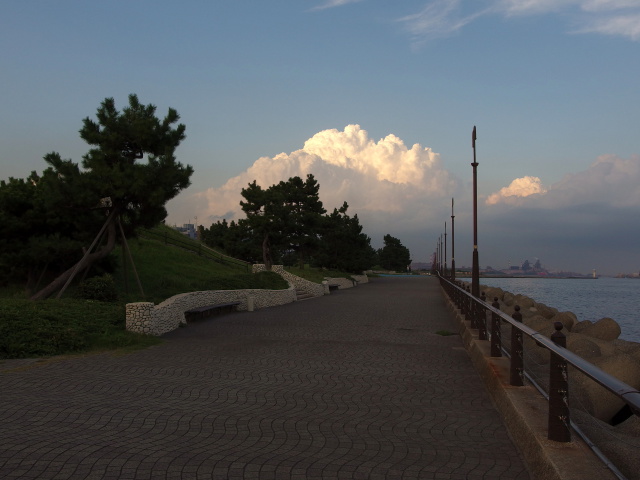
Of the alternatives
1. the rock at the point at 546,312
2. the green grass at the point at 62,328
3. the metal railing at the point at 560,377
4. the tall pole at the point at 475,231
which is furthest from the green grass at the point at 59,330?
the rock at the point at 546,312

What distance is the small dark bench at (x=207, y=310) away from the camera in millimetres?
18234

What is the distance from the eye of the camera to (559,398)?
15.6 ft

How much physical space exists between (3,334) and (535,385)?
9.95m

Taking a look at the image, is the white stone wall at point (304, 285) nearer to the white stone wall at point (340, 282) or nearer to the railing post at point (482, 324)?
the white stone wall at point (340, 282)

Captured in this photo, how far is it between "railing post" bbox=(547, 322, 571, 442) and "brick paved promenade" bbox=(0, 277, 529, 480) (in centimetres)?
47

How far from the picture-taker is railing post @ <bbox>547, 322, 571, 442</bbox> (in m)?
4.76

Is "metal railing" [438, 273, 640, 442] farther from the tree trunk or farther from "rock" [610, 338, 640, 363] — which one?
the tree trunk

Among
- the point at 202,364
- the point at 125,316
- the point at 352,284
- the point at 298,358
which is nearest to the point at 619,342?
the point at 298,358

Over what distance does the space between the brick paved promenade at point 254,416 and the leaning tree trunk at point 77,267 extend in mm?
7929

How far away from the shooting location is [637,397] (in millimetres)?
2895

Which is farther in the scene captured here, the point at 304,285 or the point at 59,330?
the point at 304,285

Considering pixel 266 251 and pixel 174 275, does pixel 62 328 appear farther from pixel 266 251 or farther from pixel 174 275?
pixel 266 251

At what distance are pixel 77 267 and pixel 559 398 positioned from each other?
17.1 meters

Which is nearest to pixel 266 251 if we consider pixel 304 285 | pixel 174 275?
pixel 304 285
